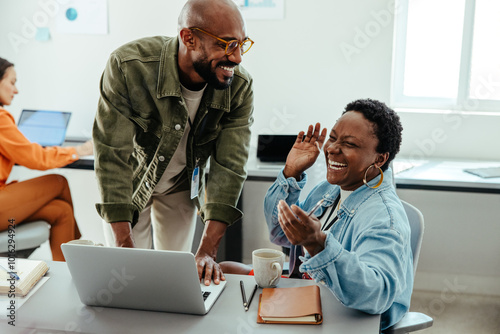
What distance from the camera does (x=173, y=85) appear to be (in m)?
1.85

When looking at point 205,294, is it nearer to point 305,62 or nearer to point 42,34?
point 305,62

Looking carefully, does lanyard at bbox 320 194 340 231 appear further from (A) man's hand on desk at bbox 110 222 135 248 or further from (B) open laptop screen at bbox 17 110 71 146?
(B) open laptop screen at bbox 17 110 71 146

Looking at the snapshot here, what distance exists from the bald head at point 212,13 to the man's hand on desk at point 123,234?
2.18ft

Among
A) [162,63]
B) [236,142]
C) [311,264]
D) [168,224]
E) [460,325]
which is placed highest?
[162,63]

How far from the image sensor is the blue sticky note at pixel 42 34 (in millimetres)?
3459

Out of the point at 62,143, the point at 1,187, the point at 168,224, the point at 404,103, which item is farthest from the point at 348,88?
the point at 1,187

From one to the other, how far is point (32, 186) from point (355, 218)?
1.80 m

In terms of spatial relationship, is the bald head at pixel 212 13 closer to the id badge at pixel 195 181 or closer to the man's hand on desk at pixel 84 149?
the id badge at pixel 195 181

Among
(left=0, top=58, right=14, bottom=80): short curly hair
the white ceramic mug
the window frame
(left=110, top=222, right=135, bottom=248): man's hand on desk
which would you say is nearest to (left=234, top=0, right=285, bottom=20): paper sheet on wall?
the window frame

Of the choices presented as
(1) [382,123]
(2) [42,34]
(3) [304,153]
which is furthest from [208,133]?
(2) [42,34]

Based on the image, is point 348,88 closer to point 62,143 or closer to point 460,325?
point 460,325

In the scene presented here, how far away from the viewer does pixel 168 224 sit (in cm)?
219

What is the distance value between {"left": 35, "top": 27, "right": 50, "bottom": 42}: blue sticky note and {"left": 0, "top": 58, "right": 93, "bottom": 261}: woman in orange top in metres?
0.67

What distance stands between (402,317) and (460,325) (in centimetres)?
150
